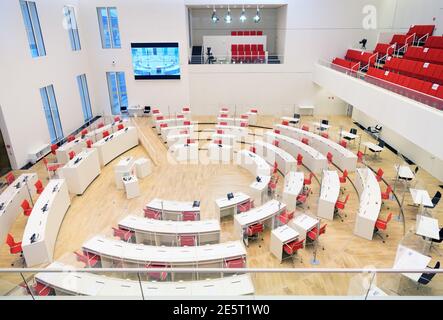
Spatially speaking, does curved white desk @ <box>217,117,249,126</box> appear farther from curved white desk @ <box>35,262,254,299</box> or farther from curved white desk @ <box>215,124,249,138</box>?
curved white desk @ <box>35,262,254,299</box>

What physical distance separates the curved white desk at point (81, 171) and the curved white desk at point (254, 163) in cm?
560

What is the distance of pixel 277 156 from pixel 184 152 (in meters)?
3.91

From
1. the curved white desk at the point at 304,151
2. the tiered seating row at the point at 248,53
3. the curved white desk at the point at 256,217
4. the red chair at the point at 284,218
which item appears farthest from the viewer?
the tiered seating row at the point at 248,53

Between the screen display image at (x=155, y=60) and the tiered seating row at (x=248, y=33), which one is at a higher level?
the tiered seating row at (x=248, y=33)

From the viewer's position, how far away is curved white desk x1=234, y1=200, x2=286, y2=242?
320 inches

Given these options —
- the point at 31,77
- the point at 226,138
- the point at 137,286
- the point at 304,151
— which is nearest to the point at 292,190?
the point at 304,151

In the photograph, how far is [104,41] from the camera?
17.9 metres

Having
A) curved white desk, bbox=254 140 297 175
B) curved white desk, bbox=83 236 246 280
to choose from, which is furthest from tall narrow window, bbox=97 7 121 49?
curved white desk, bbox=83 236 246 280

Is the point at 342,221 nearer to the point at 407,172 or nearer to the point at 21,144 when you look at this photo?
the point at 407,172

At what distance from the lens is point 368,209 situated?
8531 mm

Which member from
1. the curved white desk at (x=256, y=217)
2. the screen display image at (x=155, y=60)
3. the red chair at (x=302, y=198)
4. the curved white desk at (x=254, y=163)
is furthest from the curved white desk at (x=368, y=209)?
the screen display image at (x=155, y=60)

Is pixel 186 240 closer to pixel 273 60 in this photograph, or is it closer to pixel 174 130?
pixel 174 130

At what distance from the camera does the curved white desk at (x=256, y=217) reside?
812 centimetres

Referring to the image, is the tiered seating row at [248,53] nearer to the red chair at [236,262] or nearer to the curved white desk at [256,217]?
the curved white desk at [256,217]
